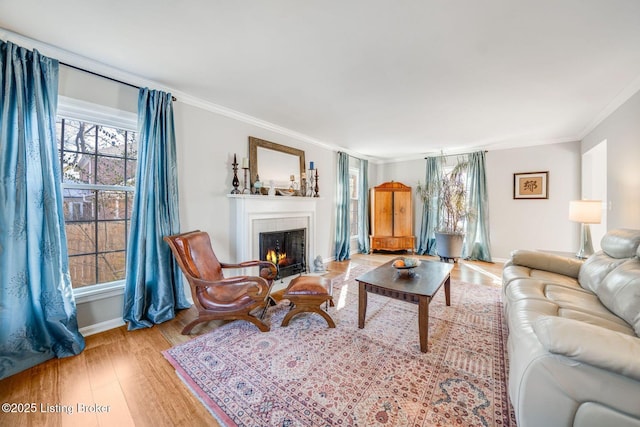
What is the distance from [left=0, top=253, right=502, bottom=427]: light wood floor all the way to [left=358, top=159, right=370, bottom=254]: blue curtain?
445cm

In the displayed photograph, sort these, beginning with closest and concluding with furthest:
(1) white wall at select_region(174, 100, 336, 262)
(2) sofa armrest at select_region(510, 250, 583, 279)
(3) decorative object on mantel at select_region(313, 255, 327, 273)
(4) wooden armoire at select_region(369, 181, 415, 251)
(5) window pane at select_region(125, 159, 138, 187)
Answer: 1. (2) sofa armrest at select_region(510, 250, 583, 279)
2. (5) window pane at select_region(125, 159, 138, 187)
3. (1) white wall at select_region(174, 100, 336, 262)
4. (3) decorative object on mantel at select_region(313, 255, 327, 273)
5. (4) wooden armoire at select_region(369, 181, 415, 251)

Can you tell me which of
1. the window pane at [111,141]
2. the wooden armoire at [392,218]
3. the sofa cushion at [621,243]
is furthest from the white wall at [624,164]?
the window pane at [111,141]

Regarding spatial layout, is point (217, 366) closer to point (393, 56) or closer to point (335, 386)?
point (335, 386)

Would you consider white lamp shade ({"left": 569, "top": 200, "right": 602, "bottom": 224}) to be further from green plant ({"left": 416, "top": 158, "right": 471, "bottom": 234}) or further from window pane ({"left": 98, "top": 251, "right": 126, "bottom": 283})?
window pane ({"left": 98, "top": 251, "right": 126, "bottom": 283})

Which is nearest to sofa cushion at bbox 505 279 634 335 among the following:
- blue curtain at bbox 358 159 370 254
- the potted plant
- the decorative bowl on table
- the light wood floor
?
the decorative bowl on table

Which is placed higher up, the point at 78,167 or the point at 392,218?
the point at 78,167

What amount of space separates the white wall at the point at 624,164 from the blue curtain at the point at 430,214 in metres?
2.60

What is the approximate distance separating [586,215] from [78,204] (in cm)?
553

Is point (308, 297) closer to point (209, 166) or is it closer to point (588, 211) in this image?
point (209, 166)

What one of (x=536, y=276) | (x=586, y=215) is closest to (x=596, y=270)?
(x=536, y=276)

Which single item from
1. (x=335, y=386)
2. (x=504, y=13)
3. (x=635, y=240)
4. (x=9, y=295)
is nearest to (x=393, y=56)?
(x=504, y=13)

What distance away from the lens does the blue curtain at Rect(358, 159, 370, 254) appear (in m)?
6.01

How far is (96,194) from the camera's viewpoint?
94.1 inches

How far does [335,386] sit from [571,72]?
334 cm
